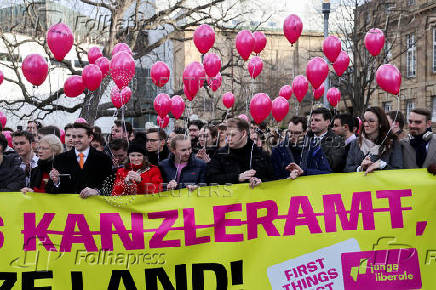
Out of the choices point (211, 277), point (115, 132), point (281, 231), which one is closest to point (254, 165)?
point (281, 231)

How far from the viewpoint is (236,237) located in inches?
182

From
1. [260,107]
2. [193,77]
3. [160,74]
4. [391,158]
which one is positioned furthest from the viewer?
[160,74]

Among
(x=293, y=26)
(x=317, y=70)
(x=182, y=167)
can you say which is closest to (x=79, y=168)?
(x=182, y=167)

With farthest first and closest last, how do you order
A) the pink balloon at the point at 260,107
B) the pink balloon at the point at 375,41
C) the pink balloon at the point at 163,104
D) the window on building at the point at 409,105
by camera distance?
the window on building at the point at 409,105 < the pink balloon at the point at 163,104 < the pink balloon at the point at 375,41 < the pink balloon at the point at 260,107

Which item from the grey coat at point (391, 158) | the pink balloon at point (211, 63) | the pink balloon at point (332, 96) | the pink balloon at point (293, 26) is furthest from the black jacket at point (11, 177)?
the pink balloon at point (332, 96)

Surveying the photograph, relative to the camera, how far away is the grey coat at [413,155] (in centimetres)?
512

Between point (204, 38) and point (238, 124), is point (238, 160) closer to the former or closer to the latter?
point (238, 124)

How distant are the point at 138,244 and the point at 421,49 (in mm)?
26733

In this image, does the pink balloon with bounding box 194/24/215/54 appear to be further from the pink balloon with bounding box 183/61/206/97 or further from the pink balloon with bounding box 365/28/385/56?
the pink balloon with bounding box 365/28/385/56

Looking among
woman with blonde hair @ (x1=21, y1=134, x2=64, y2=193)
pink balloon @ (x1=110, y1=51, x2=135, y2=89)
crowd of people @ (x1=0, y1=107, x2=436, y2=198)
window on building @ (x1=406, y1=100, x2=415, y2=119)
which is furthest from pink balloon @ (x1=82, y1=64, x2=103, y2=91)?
window on building @ (x1=406, y1=100, x2=415, y2=119)

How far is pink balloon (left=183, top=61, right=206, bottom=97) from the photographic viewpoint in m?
9.46

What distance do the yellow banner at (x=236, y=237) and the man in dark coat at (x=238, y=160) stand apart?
10.4 inches

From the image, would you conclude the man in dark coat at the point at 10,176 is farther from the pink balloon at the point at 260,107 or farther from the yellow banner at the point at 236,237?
the pink balloon at the point at 260,107

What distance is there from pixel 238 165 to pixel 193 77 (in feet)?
15.6
